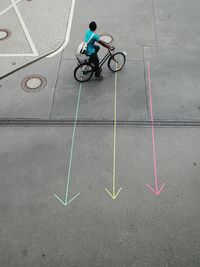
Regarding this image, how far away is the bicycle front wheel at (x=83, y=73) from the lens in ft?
33.6

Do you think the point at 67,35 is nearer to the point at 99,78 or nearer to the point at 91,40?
the point at 99,78

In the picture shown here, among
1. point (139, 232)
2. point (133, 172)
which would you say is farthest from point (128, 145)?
point (139, 232)

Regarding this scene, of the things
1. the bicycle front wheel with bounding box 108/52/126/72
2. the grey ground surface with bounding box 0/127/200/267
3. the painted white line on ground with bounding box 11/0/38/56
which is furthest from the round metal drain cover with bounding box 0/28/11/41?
the grey ground surface with bounding box 0/127/200/267

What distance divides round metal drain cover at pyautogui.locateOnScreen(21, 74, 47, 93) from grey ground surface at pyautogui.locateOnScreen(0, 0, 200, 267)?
19 cm

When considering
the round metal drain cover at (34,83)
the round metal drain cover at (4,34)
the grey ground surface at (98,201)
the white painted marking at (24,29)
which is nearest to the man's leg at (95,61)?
the round metal drain cover at (34,83)

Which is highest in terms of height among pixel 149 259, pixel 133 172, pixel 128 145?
pixel 128 145

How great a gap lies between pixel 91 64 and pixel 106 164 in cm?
367

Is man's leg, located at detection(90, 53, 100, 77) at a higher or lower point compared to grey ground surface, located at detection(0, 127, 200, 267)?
higher

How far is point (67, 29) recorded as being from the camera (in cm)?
1238

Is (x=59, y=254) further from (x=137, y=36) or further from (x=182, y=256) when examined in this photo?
(x=137, y=36)

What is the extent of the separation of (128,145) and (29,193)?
10.3 ft

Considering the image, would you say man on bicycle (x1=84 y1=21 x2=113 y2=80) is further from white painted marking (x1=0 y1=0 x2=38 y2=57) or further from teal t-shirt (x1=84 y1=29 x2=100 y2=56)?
white painted marking (x1=0 y1=0 x2=38 y2=57)

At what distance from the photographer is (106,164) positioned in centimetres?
841

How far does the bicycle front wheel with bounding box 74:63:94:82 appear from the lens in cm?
1024
